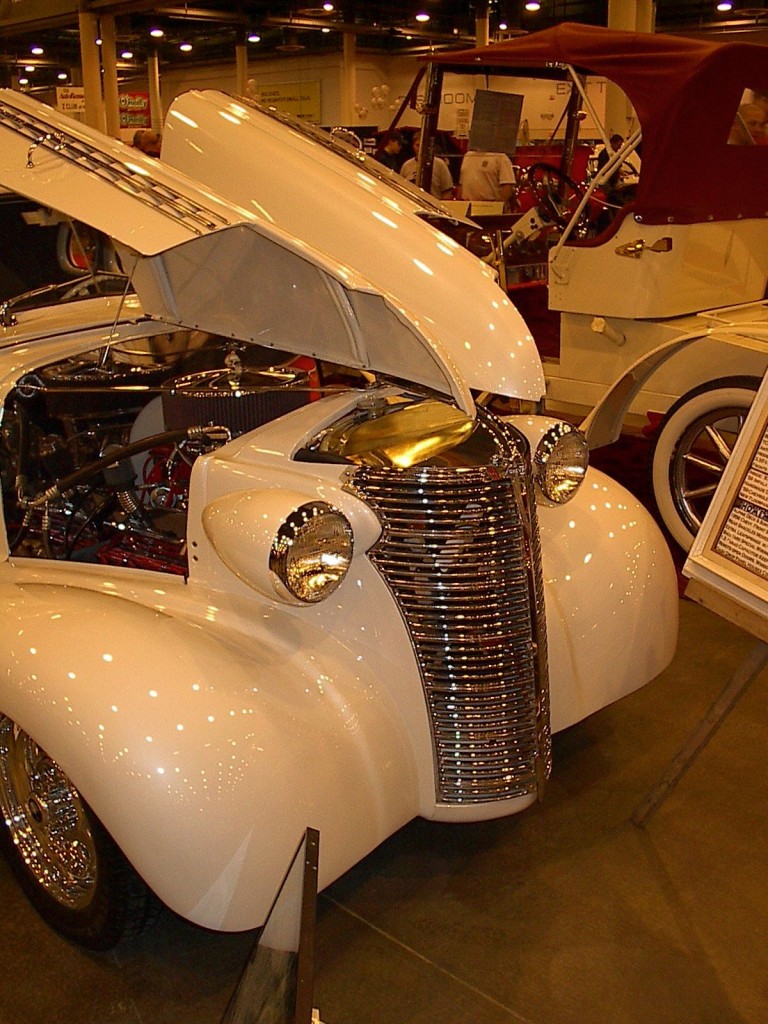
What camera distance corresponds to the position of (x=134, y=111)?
22.9m

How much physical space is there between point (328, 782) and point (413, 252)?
1.40 m

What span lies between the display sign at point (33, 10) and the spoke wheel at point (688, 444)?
18535 mm

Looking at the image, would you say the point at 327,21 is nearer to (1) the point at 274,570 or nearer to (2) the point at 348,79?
(2) the point at 348,79

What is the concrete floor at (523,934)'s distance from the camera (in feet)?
7.25

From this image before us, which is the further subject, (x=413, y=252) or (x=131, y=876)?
(x=413, y=252)

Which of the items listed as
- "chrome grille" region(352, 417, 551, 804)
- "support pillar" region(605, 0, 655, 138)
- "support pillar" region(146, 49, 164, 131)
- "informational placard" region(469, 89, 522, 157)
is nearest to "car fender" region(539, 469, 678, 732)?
"chrome grille" region(352, 417, 551, 804)

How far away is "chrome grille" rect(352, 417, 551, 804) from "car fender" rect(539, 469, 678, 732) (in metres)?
0.27

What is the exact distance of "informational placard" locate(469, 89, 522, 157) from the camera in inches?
244

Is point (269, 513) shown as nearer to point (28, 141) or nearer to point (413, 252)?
point (413, 252)

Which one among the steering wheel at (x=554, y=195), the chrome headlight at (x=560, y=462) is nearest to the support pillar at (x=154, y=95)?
the steering wheel at (x=554, y=195)

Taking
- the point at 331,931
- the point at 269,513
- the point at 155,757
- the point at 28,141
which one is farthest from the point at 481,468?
the point at 28,141

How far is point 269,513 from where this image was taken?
2164 mm

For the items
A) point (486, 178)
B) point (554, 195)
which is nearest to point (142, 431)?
point (554, 195)

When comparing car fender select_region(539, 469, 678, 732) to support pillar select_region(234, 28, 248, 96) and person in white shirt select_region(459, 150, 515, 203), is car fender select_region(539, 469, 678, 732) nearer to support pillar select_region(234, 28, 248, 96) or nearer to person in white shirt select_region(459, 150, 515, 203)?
person in white shirt select_region(459, 150, 515, 203)
